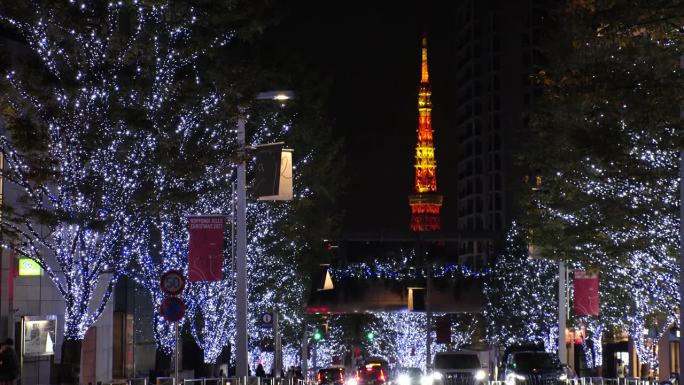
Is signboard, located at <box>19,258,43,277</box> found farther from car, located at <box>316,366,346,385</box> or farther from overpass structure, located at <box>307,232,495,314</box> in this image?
overpass structure, located at <box>307,232,495,314</box>

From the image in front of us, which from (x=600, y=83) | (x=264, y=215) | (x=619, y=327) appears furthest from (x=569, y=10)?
(x=619, y=327)

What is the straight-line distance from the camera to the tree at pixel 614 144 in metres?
17.1

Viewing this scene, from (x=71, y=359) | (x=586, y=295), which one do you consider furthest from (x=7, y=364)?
(x=586, y=295)

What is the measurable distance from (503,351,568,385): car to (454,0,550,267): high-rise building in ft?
370

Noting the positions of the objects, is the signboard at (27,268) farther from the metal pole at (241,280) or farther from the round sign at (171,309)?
the round sign at (171,309)

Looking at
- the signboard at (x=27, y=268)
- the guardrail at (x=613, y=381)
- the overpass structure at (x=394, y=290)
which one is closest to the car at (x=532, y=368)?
the guardrail at (x=613, y=381)

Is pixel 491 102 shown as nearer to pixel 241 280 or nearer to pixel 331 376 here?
pixel 331 376

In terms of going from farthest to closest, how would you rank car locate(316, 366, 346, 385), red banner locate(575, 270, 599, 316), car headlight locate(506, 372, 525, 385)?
car locate(316, 366, 346, 385)
red banner locate(575, 270, 599, 316)
car headlight locate(506, 372, 525, 385)

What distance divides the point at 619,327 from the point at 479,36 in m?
113

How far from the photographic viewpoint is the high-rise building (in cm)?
15500

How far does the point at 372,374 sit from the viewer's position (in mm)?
41562

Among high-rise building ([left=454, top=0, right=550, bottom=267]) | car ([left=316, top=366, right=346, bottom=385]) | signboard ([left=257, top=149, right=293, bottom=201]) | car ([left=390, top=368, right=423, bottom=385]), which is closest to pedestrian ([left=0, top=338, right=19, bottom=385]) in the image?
signboard ([left=257, top=149, right=293, bottom=201])

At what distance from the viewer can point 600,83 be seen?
17.1 m

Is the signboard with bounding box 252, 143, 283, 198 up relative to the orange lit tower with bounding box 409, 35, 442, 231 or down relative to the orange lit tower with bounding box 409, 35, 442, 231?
down
